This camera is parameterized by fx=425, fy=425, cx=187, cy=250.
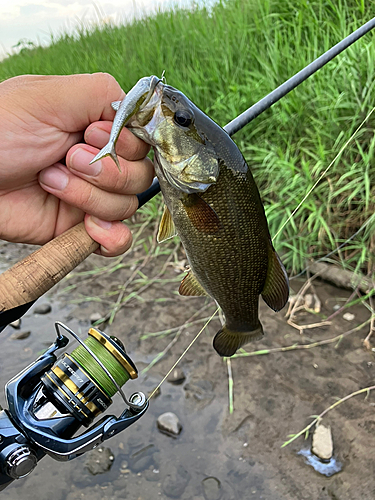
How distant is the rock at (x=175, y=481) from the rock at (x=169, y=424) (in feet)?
0.53

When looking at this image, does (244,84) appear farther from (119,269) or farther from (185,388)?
(185,388)

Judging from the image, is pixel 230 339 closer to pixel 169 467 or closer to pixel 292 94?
pixel 169 467

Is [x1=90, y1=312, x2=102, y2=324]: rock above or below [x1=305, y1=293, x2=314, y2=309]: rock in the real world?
above

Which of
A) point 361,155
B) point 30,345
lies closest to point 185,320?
point 30,345

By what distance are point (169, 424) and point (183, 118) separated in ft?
5.14

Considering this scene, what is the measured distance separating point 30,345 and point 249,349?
1.39 meters

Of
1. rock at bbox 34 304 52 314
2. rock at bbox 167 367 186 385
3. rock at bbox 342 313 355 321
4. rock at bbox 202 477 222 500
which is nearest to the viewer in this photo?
rock at bbox 202 477 222 500

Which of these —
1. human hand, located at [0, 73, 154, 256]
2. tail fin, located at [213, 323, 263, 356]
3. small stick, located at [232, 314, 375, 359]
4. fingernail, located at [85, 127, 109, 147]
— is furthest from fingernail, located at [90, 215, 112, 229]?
small stick, located at [232, 314, 375, 359]

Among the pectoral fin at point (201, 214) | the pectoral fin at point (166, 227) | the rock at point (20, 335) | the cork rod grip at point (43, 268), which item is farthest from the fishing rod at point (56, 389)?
the rock at point (20, 335)

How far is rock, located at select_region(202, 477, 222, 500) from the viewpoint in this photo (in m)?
1.80

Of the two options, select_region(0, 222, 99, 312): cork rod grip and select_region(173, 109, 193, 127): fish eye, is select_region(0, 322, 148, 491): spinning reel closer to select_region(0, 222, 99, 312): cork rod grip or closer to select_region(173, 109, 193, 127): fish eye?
select_region(0, 222, 99, 312): cork rod grip

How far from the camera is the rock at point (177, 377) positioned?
2.32 metres

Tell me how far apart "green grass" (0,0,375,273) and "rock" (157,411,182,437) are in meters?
1.17

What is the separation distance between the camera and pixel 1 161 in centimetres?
128
